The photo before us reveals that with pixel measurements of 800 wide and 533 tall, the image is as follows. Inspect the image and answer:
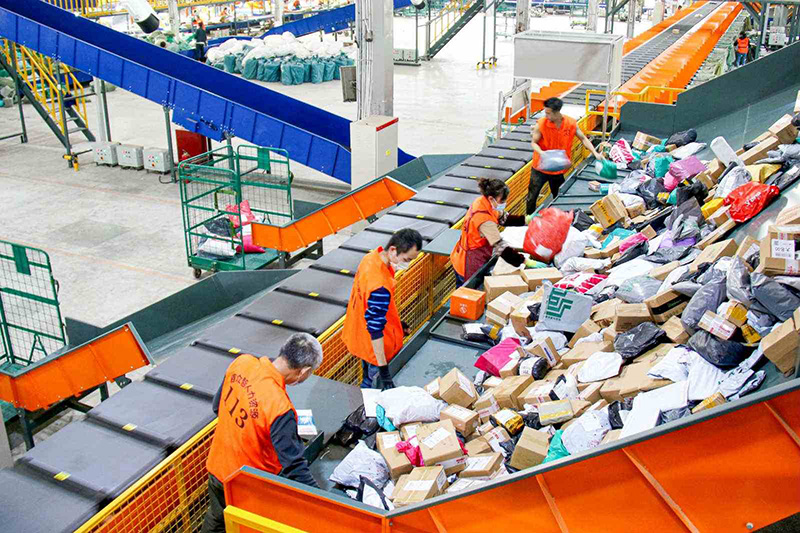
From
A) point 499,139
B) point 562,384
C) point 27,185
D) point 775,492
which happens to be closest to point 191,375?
point 562,384

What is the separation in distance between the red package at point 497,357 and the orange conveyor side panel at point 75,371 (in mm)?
2619

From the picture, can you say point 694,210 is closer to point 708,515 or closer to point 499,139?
point 708,515

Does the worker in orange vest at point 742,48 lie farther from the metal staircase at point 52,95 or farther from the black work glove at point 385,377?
the black work glove at point 385,377

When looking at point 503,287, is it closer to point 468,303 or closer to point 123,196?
point 468,303

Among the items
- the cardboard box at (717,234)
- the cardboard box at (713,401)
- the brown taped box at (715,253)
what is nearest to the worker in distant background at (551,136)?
the cardboard box at (717,234)

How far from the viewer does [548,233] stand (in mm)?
Answer: 6266

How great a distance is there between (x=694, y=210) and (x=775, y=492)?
144 inches

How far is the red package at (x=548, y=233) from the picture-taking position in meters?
6.24

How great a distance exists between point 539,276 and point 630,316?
4.60 feet

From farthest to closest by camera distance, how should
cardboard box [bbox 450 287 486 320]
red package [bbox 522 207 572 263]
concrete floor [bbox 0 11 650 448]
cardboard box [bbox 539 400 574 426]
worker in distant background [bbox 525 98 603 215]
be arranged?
concrete floor [bbox 0 11 650 448] < worker in distant background [bbox 525 98 603 215] < red package [bbox 522 207 572 263] < cardboard box [bbox 450 287 486 320] < cardboard box [bbox 539 400 574 426]

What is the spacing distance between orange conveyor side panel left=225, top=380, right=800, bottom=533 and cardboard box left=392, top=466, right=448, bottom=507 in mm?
531

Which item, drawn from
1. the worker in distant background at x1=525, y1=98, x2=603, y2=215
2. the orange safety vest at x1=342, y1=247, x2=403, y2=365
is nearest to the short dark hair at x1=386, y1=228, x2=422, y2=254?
the orange safety vest at x1=342, y1=247, x2=403, y2=365

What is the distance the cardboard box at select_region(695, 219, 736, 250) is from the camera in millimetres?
5203

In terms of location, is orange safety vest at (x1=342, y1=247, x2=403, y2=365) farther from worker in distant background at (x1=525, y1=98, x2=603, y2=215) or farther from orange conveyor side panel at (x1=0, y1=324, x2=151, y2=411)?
worker in distant background at (x1=525, y1=98, x2=603, y2=215)
